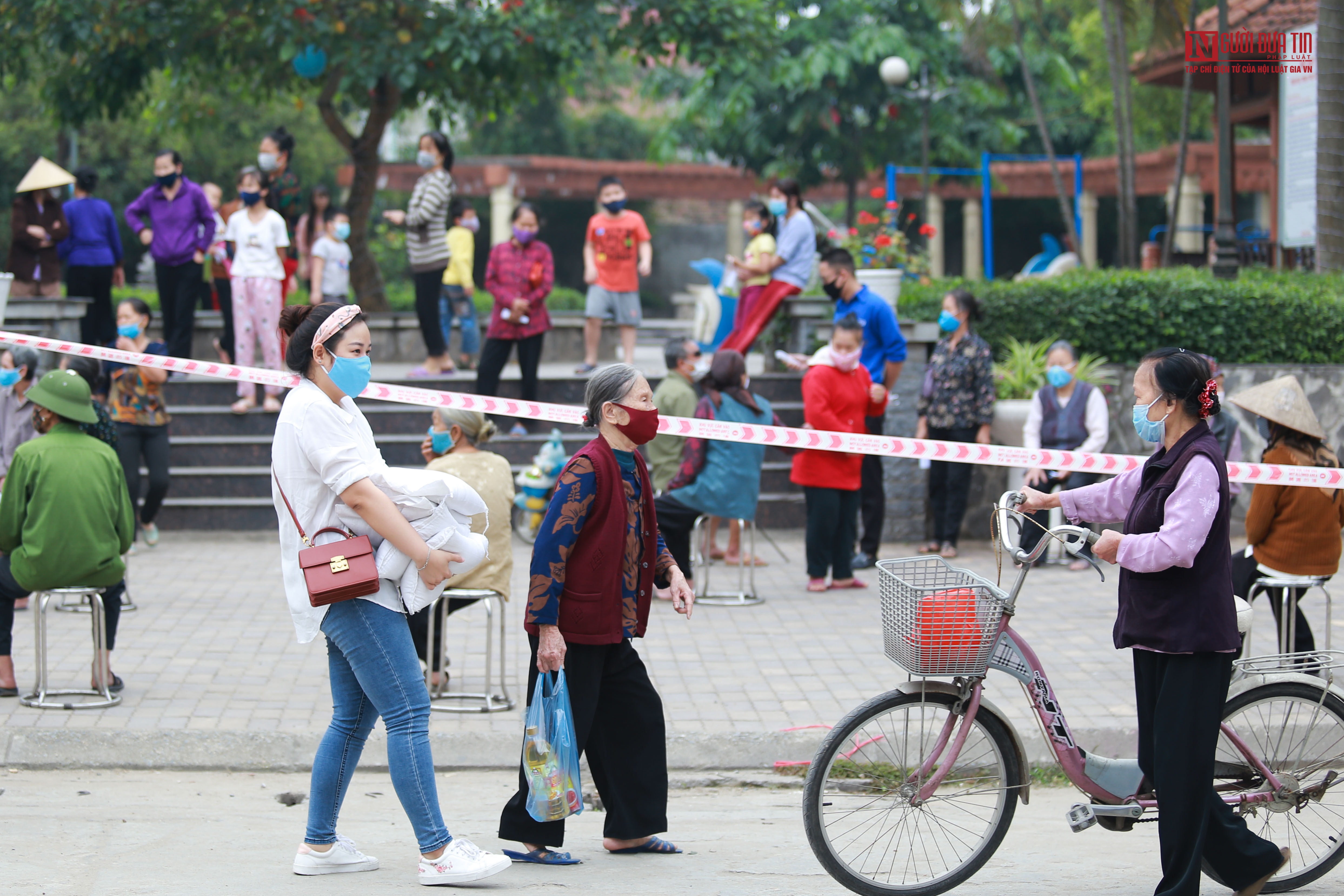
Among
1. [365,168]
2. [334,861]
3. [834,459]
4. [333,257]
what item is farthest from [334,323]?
[365,168]

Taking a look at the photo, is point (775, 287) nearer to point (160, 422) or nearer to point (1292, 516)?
point (160, 422)

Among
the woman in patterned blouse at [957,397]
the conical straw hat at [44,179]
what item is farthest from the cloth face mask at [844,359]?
the conical straw hat at [44,179]

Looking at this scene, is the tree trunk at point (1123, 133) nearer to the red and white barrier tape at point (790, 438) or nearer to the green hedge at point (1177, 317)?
the green hedge at point (1177, 317)

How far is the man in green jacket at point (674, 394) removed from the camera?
9078 millimetres

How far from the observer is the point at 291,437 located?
4.18 m

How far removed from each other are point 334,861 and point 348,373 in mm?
1611

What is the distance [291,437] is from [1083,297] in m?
8.48

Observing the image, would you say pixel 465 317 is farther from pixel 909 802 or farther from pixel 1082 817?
pixel 1082 817

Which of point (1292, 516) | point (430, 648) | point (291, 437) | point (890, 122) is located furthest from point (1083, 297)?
point (890, 122)

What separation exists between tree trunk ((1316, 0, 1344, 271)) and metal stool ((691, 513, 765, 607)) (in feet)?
20.8

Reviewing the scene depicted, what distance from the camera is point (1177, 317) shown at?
11.0 meters

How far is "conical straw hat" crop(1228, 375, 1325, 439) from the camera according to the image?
5.74 meters

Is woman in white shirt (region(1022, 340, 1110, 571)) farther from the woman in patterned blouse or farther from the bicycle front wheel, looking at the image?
the bicycle front wheel

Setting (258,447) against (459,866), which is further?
(258,447)
